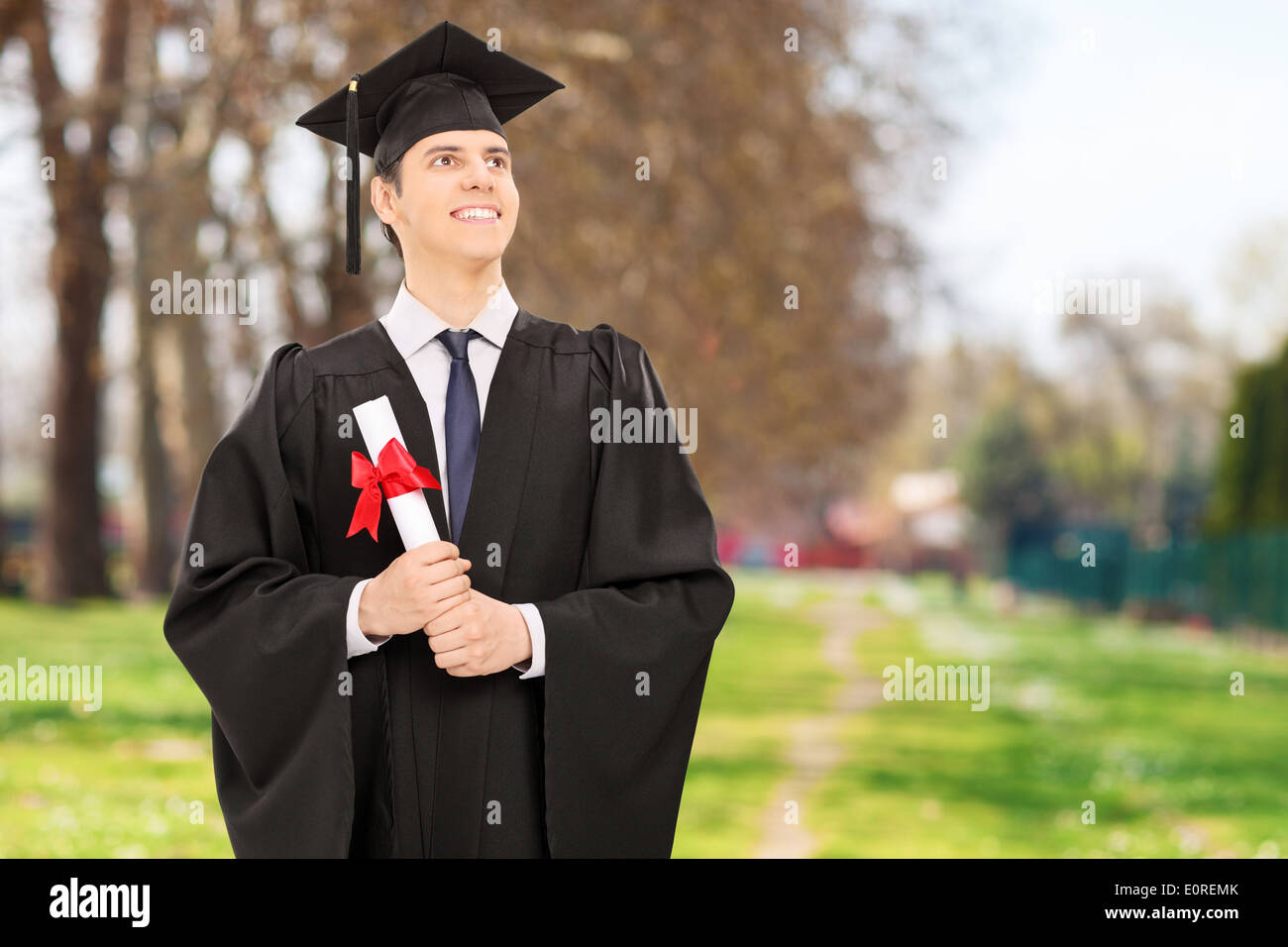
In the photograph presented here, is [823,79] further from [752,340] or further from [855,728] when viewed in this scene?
[855,728]

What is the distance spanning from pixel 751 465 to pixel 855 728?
8.71m

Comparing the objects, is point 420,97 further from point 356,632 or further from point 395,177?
point 356,632

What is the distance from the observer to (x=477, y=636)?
258 centimetres

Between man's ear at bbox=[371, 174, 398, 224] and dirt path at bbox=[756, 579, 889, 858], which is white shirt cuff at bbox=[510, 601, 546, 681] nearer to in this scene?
man's ear at bbox=[371, 174, 398, 224]

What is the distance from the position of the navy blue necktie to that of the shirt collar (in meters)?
0.03

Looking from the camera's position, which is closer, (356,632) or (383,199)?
A: (356,632)

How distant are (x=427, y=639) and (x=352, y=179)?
42.6 inches

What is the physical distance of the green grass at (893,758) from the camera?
8.70m

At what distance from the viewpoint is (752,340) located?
41.3 ft

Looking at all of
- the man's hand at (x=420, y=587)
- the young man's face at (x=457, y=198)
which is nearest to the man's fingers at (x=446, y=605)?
the man's hand at (x=420, y=587)

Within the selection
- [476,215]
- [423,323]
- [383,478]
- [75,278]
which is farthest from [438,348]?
[75,278]

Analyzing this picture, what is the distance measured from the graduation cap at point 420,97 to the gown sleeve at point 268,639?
0.54 m

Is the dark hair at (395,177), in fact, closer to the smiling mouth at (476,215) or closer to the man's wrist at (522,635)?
the smiling mouth at (476,215)

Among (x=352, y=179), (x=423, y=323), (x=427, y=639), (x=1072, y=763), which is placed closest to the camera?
(x=427, y=639)
